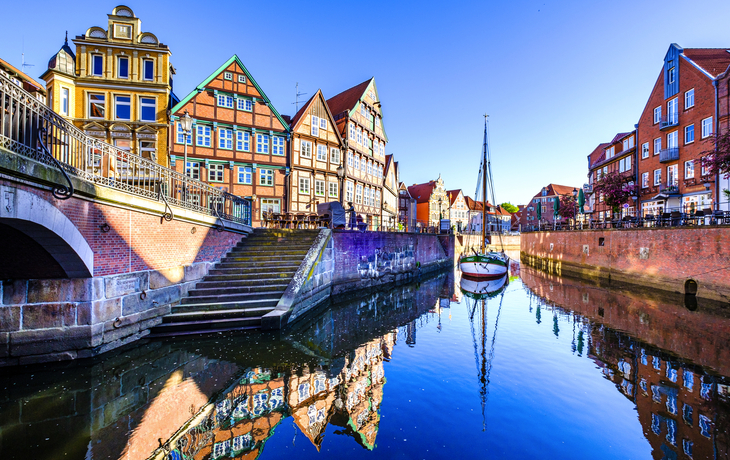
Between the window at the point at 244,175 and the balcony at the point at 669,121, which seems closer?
the window at the point at 244,175

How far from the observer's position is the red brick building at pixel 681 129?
23.5m

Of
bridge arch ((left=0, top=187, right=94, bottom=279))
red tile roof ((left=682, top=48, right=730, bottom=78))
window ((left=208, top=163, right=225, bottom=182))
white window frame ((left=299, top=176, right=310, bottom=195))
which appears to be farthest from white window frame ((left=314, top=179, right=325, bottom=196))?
red tile roof ((left=682, top=48, right=730, bottom=78))

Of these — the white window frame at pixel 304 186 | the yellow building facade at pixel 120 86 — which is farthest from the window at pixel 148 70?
the white window frame at pixel 304 186

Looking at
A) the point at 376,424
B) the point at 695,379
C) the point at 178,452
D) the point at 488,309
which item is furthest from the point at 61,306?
the point at 488,309

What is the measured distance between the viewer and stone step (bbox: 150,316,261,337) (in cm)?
929

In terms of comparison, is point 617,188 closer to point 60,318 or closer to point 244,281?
point 244,281

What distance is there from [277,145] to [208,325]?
19.0 m

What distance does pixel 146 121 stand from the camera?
75.2ft

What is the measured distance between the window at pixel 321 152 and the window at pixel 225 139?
6928 mm

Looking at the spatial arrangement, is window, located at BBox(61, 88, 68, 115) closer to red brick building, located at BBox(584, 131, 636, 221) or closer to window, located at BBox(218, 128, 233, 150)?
window, located at BBox(218, 128, 233, 150)

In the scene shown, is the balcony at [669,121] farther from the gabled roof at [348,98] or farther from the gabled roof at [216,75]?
the gabled roof at [216,75]

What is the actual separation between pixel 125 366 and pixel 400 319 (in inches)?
351

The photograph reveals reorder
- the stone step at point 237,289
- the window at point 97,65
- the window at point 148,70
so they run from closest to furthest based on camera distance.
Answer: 1. the stone step at point 237,289
2. the window at point 97,65
3. the window at point 148,70

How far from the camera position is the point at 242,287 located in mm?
11250
